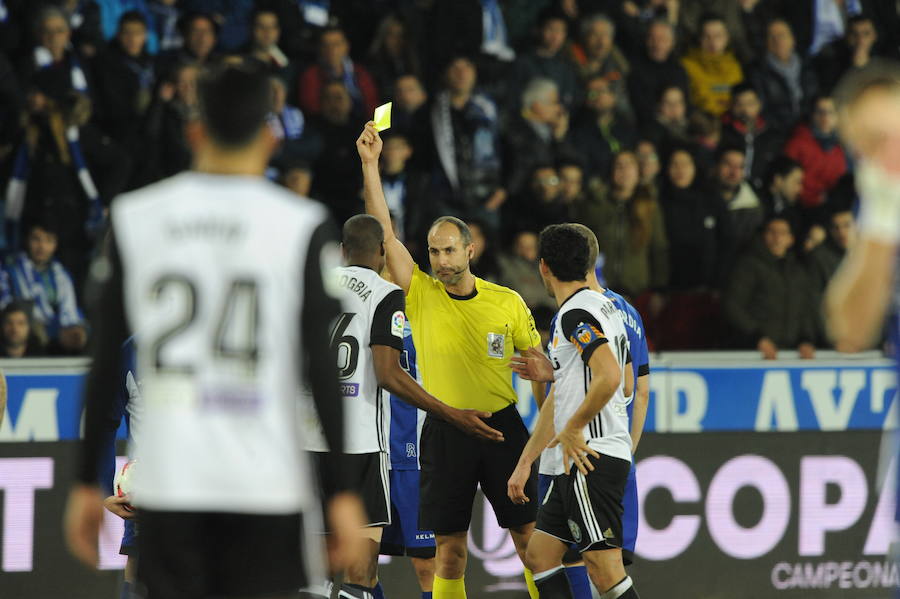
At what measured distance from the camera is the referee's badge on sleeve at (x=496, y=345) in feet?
25.6

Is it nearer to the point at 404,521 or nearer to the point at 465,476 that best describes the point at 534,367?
the point at 465,476

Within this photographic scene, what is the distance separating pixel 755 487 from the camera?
945 cm

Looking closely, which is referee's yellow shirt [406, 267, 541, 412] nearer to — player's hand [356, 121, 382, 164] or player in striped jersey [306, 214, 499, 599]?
player in striped jersey [306, 214, 499, 599]

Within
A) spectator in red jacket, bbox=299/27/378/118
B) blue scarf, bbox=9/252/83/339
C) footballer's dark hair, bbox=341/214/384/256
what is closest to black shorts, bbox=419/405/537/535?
footballer's dark hair, bbox=341/214/384/256

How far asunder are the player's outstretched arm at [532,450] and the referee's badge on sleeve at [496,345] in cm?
76

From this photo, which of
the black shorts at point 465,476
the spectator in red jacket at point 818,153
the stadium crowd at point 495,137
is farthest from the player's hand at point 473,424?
the spectator in red jacket at point 818,153

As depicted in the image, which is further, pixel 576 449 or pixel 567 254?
pixel 567 254

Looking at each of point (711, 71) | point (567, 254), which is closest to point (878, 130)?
point (567, 254)

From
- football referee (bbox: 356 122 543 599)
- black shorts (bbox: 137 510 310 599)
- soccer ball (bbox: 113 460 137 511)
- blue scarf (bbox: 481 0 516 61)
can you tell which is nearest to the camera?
black shorts (bbox: 137 510 310 599)

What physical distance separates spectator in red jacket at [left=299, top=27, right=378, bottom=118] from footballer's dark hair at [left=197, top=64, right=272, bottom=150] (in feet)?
27.9

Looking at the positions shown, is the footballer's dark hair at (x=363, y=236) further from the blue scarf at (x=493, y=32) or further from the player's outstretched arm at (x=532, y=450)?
the blue scarf at (x=493, y=32)

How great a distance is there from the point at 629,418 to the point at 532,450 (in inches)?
21.2

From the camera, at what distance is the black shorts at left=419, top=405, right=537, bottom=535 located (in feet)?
25.4

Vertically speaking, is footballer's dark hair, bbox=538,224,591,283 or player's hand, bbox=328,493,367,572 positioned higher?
footballer's dark hair, bbox=538,224,591,283
